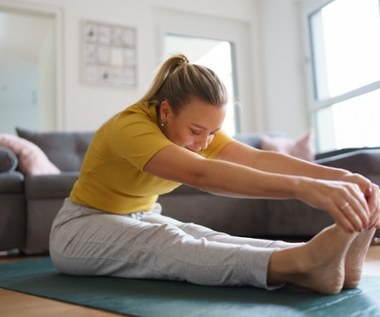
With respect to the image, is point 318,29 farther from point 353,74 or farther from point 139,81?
point 139,81

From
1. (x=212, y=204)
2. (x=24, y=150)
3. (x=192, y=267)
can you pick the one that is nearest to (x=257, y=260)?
(x=192, y=267)

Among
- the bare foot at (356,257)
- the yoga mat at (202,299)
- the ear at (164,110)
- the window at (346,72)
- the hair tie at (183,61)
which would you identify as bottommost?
the yoga mat at (202,299)

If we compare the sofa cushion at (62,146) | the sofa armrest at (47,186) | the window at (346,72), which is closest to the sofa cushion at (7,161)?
the sofa armrest at (47,186)

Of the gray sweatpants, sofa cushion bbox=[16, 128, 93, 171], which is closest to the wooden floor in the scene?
the gray sweatpants

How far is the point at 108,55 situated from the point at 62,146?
1210 mm

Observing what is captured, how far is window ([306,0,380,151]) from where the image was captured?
3.52 metres

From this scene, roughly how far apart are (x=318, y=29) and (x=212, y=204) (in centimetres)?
237

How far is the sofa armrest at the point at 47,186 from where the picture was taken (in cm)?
239

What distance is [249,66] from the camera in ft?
15.6

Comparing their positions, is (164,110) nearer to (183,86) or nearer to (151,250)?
(183,86)

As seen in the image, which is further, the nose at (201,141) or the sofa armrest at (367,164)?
the sofa armrest at (367,164)

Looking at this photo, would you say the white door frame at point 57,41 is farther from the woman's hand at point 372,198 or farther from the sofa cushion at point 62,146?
the woman's hand at point 372,198

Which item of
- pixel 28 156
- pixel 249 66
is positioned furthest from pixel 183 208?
pixel 249 66

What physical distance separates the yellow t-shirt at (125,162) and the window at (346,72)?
2563mm
